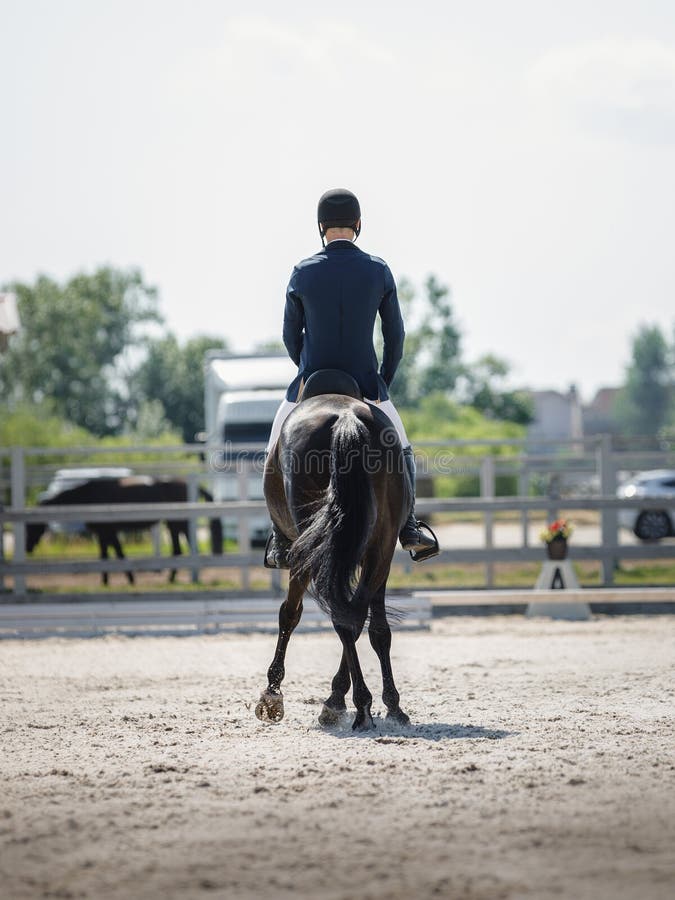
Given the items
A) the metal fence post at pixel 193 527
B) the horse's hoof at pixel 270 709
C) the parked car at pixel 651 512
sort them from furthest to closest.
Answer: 1. the parked car at pixel 651 512
2. the metal fence post at pixel 193 527
3. the horse's hoof at pixel 270 709

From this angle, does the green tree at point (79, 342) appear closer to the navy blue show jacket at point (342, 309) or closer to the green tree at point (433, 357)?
the green tree at point (433, 357)

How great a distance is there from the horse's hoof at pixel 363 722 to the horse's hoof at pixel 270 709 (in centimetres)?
42

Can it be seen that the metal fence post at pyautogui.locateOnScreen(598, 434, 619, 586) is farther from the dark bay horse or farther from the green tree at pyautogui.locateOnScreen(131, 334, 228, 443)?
the green tree at pyautogui.locateOnScreen(131, 334, 228, 443)

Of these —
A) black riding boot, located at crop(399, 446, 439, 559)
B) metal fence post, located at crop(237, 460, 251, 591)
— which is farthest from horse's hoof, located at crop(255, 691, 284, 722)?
metal fence post, located at crop(237, 460, 251, 591)

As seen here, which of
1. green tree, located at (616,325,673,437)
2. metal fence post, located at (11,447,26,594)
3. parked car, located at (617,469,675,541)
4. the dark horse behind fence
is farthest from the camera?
green tree, located at (616,325,673,437)

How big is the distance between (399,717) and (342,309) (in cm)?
209

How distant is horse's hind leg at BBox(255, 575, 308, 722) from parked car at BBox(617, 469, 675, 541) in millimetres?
7400

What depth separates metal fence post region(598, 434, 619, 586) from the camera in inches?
545

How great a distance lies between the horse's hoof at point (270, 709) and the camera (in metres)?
5.95

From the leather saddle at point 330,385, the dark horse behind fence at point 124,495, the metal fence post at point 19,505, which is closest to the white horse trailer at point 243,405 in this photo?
the dark horse behind fence at point 124,495

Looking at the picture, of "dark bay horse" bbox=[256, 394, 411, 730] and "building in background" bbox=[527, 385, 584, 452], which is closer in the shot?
"dark bay horse" bbox=[256, 394, 411, 730]

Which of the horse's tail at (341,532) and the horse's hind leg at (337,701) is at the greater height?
the horse's tail at (341,532)

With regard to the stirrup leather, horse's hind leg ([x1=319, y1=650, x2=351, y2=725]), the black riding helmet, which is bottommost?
horse's hind leg ([x1=319, y1=650, x2=351, y2=725])

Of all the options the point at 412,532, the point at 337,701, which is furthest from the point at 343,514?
the point at 337,701
